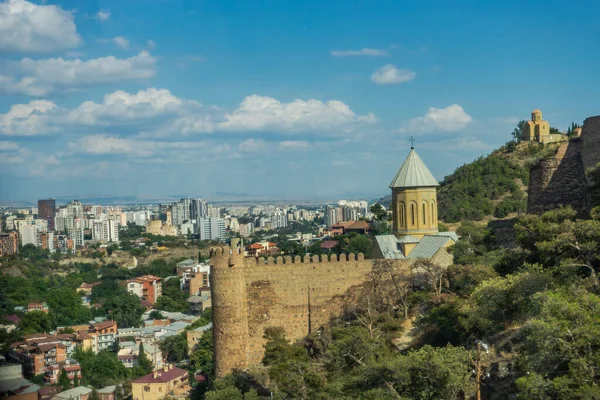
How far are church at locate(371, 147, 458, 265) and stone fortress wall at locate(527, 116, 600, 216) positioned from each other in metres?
3.43

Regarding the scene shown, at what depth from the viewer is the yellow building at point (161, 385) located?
93.7 ft

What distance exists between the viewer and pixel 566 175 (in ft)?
55.2

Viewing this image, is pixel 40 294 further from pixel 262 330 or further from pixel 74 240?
pixel 74 240

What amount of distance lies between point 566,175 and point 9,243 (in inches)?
2560

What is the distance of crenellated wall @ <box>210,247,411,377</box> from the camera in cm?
1797

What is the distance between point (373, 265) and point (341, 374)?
3.99 meters

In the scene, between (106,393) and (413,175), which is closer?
(413,175)

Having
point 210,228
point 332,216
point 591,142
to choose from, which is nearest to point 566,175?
point 591,142

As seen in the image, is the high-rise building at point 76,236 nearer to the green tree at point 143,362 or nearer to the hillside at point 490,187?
the hillside at point 490,187

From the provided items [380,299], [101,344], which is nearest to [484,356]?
[380,299]

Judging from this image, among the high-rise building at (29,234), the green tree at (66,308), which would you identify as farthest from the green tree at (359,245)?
the high-rise building at (29,234)

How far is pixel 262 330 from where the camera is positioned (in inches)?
718

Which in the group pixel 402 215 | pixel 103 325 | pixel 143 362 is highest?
pixel 402 215

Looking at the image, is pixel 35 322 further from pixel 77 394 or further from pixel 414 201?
pixel 414 201
